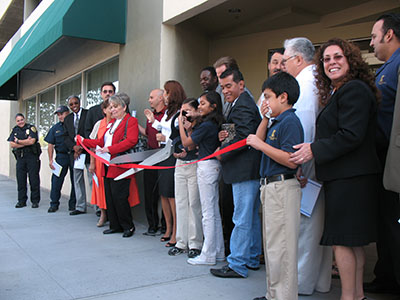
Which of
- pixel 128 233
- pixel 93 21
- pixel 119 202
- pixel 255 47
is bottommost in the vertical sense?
pixel 128 233

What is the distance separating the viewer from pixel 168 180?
4.95 meters

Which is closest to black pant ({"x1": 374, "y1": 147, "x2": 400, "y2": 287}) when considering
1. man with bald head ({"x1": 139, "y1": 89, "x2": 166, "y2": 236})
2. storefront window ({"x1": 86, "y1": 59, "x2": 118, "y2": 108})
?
man with bald head ({"x1": 139, "y1": 89, "x2": 166, "y2": 236})

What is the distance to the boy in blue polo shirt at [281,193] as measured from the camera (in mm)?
2727

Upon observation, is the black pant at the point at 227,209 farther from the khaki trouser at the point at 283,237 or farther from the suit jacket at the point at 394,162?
the suit jacket at the point at 394,162

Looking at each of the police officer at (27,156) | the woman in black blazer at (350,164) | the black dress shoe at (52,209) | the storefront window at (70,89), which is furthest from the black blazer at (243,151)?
the storefront window at (70,89)

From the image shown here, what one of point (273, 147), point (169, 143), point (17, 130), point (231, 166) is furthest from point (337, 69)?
point (17, 130)

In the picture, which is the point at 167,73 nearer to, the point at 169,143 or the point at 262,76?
the point at 169,143

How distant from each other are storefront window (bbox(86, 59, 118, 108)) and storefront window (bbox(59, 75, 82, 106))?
712 millimetres

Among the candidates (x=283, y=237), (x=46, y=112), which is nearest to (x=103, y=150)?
(x=283, y=237)

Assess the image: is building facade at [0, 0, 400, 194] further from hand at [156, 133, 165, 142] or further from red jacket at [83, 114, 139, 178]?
hand at [156, 133, 165, 142]

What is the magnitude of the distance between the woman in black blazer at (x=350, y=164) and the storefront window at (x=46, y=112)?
33.9 ft

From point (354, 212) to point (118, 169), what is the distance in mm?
3601

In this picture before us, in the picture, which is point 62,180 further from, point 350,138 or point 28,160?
point 350,138

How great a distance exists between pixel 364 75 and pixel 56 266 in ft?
11.5
